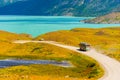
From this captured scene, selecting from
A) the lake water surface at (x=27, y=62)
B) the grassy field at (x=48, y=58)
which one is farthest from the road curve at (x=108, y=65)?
the lake water surface at (x=27, y=62)

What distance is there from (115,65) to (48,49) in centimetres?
3589

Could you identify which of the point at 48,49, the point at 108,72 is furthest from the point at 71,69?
the point at 48,49

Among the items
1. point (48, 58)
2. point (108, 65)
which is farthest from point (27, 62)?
point (108, 65)

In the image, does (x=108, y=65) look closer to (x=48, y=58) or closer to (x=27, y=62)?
(x=27, y=62)

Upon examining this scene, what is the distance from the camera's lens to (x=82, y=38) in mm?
159625

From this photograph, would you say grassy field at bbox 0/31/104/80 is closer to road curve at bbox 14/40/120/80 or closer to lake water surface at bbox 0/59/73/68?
road curve at bbox 14/40/120/80

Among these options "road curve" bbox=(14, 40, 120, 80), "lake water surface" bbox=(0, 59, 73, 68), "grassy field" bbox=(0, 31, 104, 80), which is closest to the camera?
"road curve" bbox=(14, 40, 120, 80)

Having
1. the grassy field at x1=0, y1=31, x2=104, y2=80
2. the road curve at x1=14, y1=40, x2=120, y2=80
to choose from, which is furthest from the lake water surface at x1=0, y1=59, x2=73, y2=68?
the road curve at x1=14, y1=40, x2=120, y2=80

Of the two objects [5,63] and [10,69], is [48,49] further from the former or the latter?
[10,69]

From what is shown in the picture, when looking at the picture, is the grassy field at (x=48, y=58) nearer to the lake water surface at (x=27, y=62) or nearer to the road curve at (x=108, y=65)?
the road curve at (x=108, y=65)

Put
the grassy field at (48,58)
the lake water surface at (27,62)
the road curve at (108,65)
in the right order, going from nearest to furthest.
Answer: the road curve at (108,65) → the grassy field at (48,58) → the lake water surface at (27,62)

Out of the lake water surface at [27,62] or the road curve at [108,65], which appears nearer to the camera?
the road curve at [108,65]

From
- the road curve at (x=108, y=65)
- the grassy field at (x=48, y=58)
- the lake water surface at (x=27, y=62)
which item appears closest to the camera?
the road curve at (x=108, y=65)

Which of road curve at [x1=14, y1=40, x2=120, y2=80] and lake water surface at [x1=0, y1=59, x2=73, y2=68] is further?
lake water surface at [x1=0, y1=59, x2=73, y2=68]
